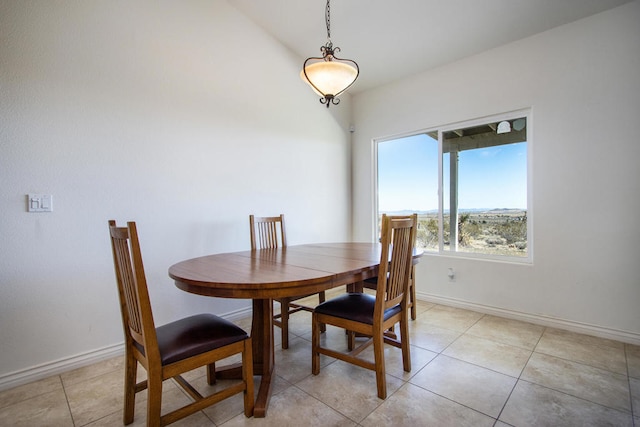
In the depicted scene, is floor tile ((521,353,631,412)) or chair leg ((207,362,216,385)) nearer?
floor tile ((521,353,631,412))

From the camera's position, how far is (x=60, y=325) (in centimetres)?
200

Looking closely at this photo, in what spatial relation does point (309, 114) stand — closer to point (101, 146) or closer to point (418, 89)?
point (418, 89)

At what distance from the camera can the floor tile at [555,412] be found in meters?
1.47

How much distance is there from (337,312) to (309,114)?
8.48ft

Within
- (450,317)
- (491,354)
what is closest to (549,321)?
(450,317)

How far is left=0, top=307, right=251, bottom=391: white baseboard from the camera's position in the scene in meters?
1.82

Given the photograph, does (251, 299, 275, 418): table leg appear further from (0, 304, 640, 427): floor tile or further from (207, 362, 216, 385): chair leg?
(207, 362, 216, 385): chair leg

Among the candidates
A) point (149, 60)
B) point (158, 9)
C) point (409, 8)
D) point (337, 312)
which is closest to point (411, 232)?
point (337, 312)

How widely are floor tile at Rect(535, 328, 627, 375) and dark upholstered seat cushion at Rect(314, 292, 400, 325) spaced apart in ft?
4.48

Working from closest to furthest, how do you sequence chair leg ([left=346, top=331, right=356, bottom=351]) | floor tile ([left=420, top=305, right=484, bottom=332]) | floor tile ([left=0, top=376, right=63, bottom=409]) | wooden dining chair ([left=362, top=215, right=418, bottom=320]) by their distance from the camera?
floor tile ([left=0, top=376, right=63, bottom=409])
chair leg ([left=346, top=331, right=356, bottom=351])
wooden dining chair ([left=362, top=215, right=418, bottom=320])
floor tile ([left=420, top=305, right=484, bottom=332])

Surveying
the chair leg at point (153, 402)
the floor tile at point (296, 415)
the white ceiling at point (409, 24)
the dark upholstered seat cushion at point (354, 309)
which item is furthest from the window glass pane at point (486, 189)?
the chair leg at point (153, 402)

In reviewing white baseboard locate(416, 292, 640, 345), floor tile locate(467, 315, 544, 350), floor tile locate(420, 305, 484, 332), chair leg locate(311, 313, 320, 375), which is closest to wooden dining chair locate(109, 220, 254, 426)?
chair leg locate(311, 313, 320, 375)

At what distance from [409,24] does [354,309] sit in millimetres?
2658

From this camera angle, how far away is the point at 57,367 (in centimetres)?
197
